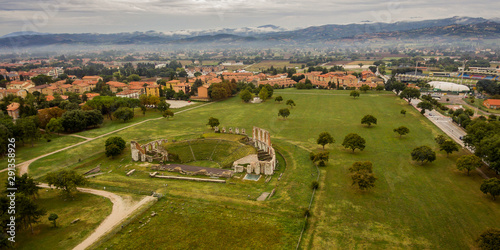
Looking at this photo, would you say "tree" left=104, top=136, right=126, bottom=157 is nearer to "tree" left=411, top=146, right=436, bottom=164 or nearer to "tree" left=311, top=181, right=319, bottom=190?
"tree" left=311, top=181, right=319, bottom=190

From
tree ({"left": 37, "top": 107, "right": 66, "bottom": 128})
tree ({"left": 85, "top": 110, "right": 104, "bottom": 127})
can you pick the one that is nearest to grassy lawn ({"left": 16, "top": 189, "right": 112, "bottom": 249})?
tree ({"left": 85, "top": 110, "right": 104, "bottom": 127})

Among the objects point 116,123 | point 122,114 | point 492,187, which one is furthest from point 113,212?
point 116,123

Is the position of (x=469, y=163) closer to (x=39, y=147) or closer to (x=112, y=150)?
(x=112, y=150)

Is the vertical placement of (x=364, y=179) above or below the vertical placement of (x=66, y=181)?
below

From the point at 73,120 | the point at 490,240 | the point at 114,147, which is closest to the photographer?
the point at 490,240

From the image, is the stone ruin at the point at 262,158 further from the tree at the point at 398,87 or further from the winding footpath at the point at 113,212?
the tree at the point at 398,87

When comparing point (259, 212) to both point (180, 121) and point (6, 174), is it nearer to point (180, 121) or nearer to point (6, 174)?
point (6, 174)

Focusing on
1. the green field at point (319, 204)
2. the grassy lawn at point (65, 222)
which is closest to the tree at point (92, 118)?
the green field at point (319, 204)

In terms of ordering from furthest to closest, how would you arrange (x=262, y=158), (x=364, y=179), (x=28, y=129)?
(x=28, y=129)
(x=262, y=158)
(x=364, y=179)
